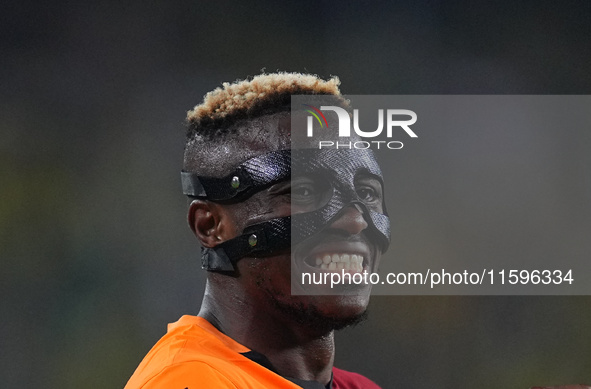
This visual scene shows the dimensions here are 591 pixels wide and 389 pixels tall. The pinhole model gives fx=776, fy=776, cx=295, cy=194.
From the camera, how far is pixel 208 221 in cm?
234

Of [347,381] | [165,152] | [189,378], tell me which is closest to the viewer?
[189,378]

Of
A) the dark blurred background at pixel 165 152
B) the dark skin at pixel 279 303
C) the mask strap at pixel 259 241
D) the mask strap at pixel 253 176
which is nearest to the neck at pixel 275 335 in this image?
the dark skin at pixel 279 303

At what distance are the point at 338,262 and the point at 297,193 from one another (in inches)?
9.1

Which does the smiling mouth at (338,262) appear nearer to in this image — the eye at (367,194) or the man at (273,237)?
the man at (273,237)

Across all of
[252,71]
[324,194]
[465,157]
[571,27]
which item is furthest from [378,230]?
[571,27]

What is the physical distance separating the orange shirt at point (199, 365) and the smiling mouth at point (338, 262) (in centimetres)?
32

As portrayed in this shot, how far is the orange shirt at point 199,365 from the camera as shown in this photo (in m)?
1.92

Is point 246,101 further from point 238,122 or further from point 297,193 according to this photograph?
point 297,193

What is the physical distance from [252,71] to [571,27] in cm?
191

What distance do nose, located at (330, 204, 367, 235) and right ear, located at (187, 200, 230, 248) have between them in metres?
0.33

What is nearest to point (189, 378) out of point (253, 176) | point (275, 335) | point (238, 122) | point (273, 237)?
point (275, 335)

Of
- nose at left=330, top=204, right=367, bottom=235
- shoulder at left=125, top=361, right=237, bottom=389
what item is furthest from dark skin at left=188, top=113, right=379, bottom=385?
shoulder at left=125, top=361, right=237, bottom=389

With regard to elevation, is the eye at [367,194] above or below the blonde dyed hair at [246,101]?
below

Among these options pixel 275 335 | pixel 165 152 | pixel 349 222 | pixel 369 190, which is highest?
pixel 165 152
